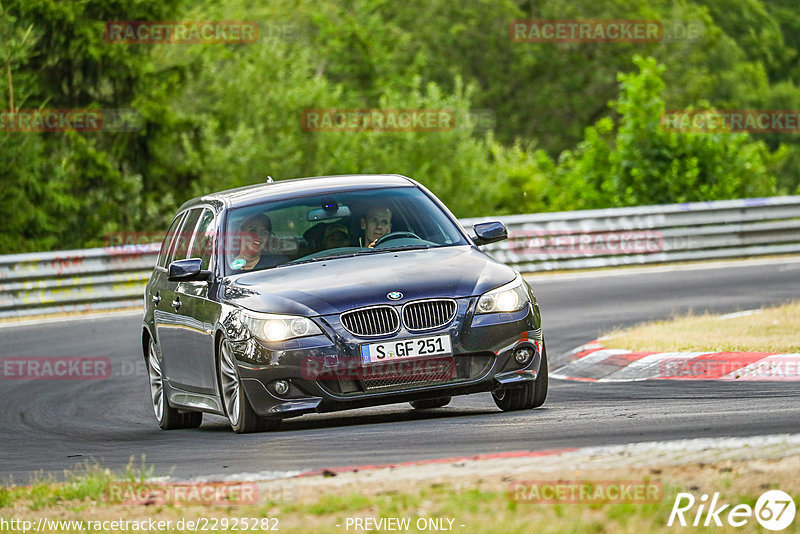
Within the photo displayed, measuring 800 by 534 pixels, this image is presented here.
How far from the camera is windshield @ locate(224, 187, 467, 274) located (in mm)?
9922

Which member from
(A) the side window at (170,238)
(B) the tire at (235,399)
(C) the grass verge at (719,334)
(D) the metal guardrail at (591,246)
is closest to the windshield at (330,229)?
(B) the tire at (235,399)

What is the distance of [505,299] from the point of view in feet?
30.2

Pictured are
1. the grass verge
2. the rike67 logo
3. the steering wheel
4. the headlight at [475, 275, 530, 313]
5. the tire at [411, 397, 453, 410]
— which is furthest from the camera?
the grass verge

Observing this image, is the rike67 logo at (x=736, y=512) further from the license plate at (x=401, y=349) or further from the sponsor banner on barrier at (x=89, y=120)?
the sponsor banner on barrier at (x=89, y=120)

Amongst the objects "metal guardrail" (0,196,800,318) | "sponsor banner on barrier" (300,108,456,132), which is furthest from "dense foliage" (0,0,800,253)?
"metal guardrail" (0,196,800,318)

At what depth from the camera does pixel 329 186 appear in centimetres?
1047

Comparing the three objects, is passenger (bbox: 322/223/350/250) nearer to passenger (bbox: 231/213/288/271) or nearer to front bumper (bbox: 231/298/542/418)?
passenger (bbox: 231/213/288/271)

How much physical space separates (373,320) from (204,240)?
2.28m

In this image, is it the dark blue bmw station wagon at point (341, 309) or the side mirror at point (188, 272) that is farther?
the side mirror at point (188, 272)

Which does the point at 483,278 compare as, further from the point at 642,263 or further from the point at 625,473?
the point at 642,263

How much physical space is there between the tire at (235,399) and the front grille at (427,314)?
44.4 inches

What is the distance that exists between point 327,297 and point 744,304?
9.08 metres

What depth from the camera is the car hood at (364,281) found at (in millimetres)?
8883

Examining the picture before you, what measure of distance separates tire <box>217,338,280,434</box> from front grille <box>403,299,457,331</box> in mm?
1129
